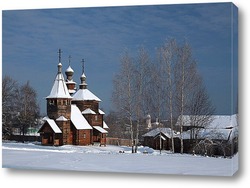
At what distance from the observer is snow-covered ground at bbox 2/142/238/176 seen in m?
7.67

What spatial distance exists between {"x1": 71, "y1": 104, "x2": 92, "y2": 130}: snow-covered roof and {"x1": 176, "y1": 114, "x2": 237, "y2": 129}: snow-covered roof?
3.60ft

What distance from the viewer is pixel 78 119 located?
8242mm

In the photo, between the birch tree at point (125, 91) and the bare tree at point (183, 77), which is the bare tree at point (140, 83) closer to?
the birch tree at point (125, 91)

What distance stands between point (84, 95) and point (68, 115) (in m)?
0.31

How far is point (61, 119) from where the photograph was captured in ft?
27.1

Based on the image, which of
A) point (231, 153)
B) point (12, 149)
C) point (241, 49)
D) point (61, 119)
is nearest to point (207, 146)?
point (231, 153)

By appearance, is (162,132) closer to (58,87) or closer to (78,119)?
(78,119)

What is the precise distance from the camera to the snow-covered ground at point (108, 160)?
7672 mm

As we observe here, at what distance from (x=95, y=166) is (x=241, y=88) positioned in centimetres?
188

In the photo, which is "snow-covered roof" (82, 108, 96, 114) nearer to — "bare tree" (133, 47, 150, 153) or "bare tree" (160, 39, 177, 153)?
"bare tree" (133, 47, 150, 153)

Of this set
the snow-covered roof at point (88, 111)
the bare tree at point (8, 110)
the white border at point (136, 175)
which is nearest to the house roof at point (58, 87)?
the snow-covered roof at point (88, 111)

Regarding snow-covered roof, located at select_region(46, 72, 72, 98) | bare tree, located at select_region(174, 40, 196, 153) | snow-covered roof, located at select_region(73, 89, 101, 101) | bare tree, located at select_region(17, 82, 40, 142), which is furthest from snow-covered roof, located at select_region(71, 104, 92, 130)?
Result: bare tree, located at select_region(174, 40, 196, 153)

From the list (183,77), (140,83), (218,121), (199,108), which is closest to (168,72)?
(183,77)

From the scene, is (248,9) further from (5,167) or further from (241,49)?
(5,167)
